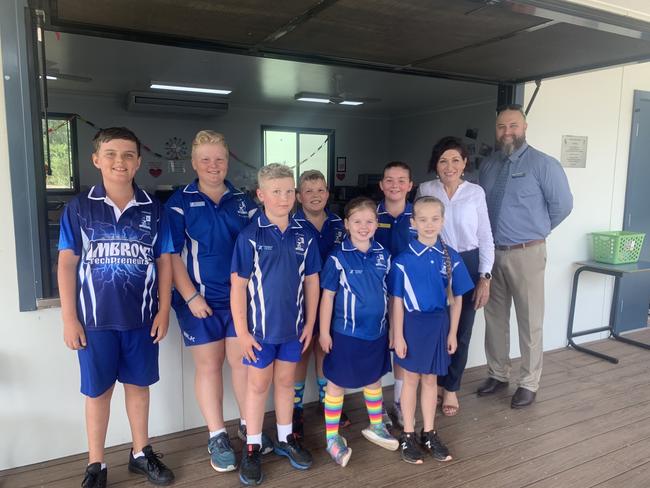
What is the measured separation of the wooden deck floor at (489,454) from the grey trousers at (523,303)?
0.23 metres

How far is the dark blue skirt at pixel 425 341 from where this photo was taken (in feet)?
7.75

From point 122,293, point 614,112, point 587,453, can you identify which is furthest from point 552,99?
point 122,293

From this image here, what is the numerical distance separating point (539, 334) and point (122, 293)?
8.01ft

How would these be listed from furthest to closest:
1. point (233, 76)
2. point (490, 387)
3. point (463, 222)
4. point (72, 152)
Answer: point (72, 152) < point (233, 76) < point (490, 387) < point (463, 222)

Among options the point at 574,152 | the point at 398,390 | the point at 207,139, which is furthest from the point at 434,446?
the point at 574,152

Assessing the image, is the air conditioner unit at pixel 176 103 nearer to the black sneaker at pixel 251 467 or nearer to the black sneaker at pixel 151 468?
the black sneaker at pixel 151 468

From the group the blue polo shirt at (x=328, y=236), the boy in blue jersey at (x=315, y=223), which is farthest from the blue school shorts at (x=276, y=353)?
the blue polo shirt at (x=328, y=236)

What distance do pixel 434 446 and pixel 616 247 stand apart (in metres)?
2.47

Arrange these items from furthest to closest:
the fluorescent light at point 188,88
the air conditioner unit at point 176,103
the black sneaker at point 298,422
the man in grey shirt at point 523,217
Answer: the air conditioner unit at point 176,103 → the fluorescent light at point 188,88 → the man in grey shirt at point 523,217 → the black sneaker at point 298,422

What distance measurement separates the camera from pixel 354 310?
7.54ft

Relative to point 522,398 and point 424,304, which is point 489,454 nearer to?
point 522,398

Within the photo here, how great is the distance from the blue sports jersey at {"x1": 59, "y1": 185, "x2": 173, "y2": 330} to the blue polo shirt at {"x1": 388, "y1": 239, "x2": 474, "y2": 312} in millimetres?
1134

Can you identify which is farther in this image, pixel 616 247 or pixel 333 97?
pixel 333 97

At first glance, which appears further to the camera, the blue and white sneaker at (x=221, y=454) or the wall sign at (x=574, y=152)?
the wall sign at (x=574, y=152)
